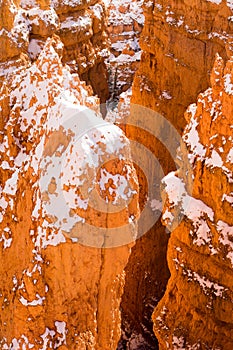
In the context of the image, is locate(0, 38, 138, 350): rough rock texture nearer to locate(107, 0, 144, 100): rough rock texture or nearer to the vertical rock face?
the vertical rock face

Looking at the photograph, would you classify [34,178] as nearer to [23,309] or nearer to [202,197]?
[23,309]

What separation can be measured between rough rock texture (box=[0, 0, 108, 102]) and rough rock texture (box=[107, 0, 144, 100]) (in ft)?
3.31

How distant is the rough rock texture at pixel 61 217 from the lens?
4.72 meters

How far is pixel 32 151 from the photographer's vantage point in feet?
17.6

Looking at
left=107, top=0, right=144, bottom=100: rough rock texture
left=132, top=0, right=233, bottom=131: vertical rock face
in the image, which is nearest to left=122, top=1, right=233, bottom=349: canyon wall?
left=132, top=0, right=233, bottom=131: vertical rock face

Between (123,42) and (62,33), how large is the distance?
599 cm

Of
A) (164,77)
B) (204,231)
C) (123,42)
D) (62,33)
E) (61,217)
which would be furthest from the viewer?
(123,42)

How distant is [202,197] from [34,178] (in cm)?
245

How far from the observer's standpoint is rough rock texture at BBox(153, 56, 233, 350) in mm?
6465

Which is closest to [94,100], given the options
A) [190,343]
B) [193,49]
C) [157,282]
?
[190,343]

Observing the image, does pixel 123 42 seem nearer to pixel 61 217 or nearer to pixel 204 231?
pixel 204 231

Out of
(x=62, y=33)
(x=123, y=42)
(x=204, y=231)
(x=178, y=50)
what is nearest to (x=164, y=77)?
(x=178, y=50)

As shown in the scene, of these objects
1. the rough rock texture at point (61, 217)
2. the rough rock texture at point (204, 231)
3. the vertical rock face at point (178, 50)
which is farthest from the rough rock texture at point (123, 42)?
the rough rock texture at point (61, 217)

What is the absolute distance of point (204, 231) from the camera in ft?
21.8
